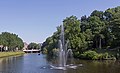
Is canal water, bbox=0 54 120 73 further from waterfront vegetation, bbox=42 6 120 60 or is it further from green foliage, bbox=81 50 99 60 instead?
waterfront vegetation, bbox=42 6 120 60

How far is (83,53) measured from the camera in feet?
314

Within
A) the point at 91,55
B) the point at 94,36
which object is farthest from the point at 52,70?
the point at 94,36

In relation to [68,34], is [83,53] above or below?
below

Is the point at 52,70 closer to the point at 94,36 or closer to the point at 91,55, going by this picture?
the point at 91,55

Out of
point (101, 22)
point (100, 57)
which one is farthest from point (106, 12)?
point (100, 57)

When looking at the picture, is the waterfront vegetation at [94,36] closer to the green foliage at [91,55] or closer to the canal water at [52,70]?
the green foliage at [91,55]

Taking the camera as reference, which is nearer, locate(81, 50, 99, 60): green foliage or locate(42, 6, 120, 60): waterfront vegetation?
locate(81, 50, 99, 60): green foliage

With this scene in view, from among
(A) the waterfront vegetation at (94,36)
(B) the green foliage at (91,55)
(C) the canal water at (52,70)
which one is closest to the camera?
(C) the canal water at (52,70)

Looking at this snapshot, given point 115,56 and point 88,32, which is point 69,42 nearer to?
point 88,32

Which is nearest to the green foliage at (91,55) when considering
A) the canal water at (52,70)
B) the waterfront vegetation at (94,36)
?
the waterfront vegetation at (94,36)

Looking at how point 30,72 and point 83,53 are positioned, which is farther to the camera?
point 83,53

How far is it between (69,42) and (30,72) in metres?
50.7

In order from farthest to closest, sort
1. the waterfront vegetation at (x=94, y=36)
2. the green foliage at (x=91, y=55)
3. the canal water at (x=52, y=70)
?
the waterfront vegetation at (x=94, y=36)
the green foliage at (x=91, y=55)
the canal water at (x=52, y=70)

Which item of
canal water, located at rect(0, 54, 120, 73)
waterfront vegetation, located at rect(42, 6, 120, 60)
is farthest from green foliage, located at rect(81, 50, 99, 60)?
canal water, located at rect(0, 54, 120, 73)
